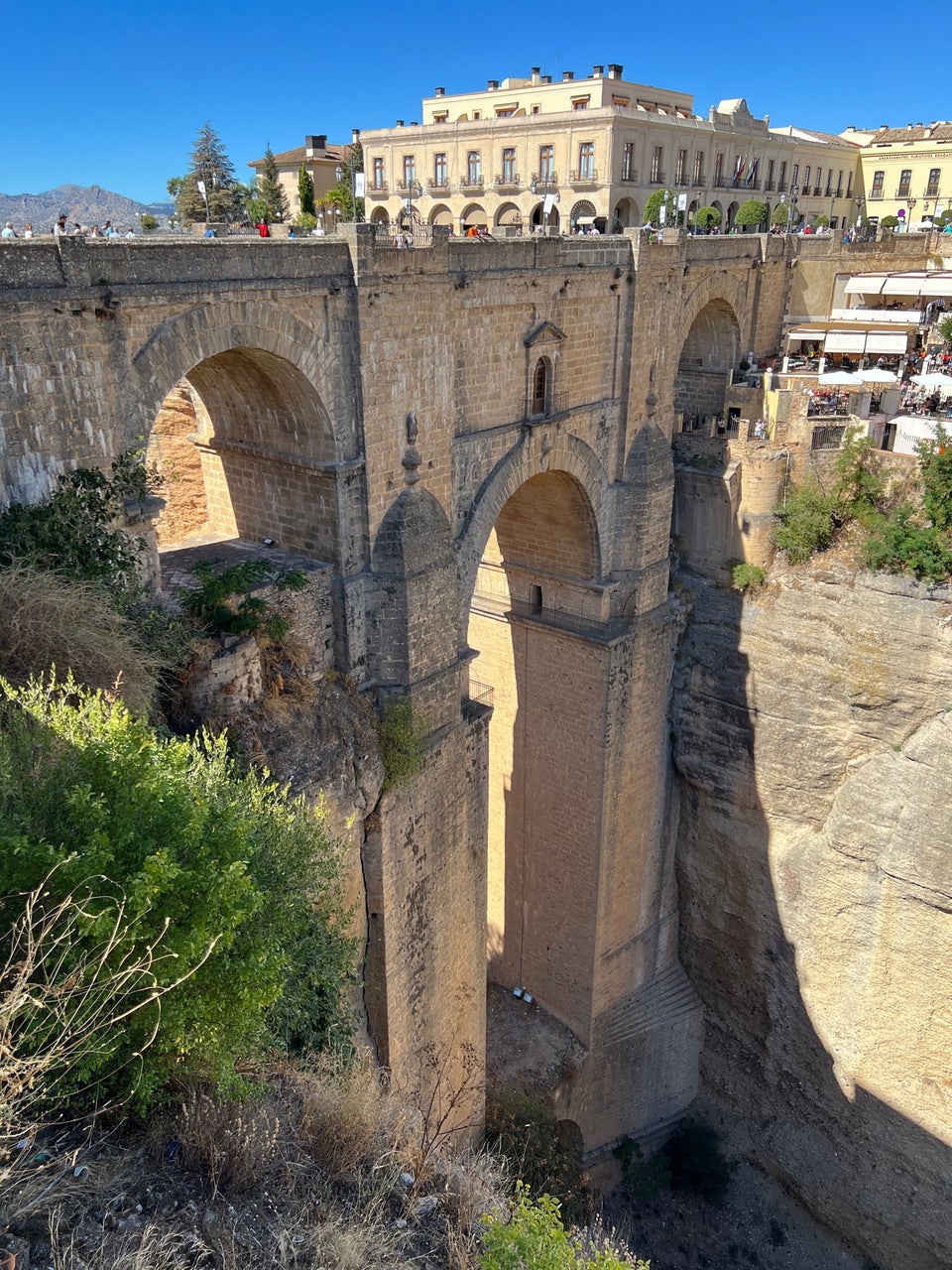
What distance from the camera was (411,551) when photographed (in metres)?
10.5

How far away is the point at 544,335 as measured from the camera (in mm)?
12266

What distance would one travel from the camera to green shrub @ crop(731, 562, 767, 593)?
16.0 metres

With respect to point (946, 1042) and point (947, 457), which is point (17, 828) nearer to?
point (947, 457)

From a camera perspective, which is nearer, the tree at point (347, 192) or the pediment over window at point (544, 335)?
the pediment over window at point (544, 335)

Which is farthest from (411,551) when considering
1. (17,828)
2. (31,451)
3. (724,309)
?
(724,309)

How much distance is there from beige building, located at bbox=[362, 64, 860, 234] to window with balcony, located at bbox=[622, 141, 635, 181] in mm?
51

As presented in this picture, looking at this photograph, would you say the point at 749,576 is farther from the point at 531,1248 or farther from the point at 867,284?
the point at 531,1248

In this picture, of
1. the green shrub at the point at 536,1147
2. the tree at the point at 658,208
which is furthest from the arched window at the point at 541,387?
the tree at the point at 658,208

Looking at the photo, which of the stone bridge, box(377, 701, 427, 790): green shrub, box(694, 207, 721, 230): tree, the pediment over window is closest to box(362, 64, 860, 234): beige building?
box(694, 207, 721, 230): tree

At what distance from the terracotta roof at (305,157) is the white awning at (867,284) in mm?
27072

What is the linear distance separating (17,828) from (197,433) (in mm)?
7044

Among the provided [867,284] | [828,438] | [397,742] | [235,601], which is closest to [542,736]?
[397,742]

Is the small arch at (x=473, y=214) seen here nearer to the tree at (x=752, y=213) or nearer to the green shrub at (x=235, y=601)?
the tree at (x=752, y=213)

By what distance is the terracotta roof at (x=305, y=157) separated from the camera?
41125 mm
